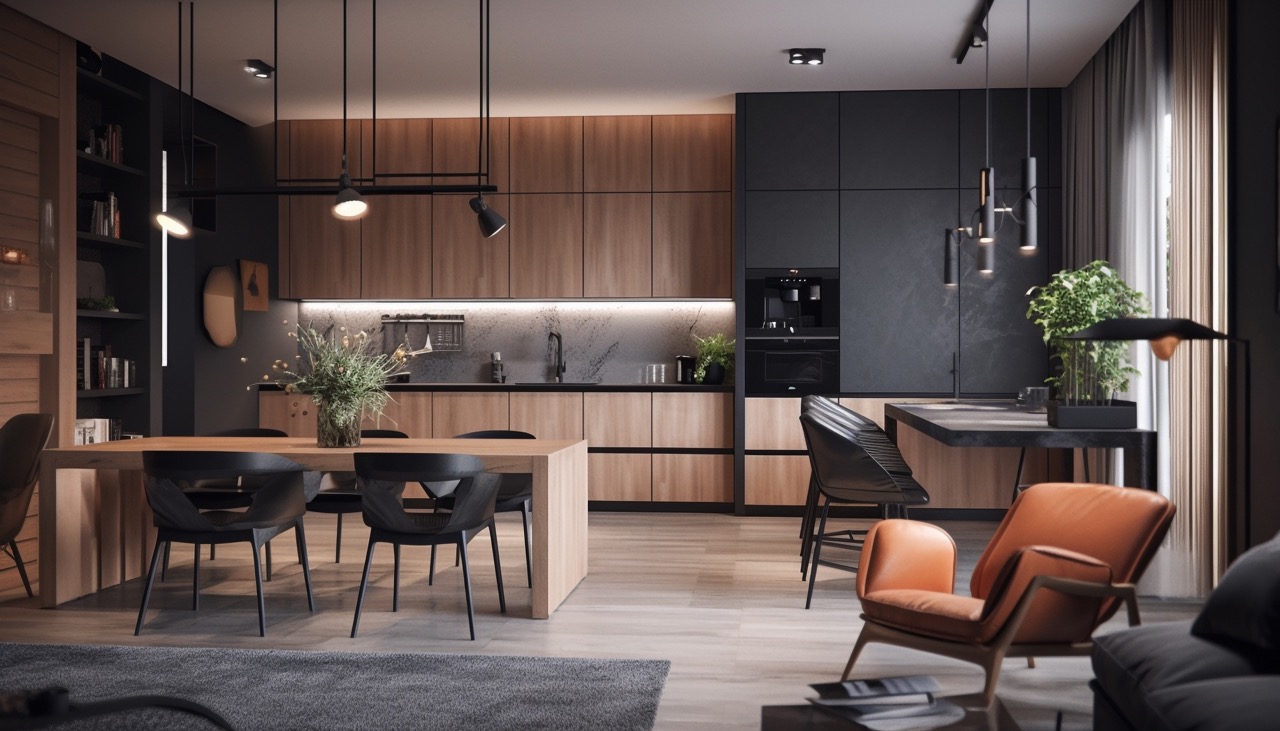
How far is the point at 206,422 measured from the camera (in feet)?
24.2

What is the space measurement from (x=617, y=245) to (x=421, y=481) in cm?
413

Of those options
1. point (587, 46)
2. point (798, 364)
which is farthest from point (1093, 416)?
point (587, 46)

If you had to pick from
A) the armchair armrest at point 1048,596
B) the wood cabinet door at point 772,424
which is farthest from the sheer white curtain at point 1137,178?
the wood cabinet door at point 772,424

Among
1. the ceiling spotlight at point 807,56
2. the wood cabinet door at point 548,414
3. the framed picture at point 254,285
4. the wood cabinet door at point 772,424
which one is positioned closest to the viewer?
the ceiling spotlight at point 807,56

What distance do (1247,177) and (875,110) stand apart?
3.55 metres

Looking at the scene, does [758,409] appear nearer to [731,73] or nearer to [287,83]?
[731,73]

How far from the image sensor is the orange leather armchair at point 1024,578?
3.12 metres

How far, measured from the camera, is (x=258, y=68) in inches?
263

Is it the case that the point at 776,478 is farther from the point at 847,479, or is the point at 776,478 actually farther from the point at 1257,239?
the point at 1257,239

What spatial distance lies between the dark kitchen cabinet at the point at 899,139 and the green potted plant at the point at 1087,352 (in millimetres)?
2649

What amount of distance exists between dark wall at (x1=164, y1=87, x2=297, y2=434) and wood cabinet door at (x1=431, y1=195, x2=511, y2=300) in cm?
130

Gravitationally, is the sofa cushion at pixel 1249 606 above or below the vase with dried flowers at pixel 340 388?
below

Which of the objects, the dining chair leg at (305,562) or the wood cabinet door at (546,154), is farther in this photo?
the wood cabinet door at (546,154)

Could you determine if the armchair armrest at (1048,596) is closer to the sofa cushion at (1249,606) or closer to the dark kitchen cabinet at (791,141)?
the sofa cushion at (1249,606)
